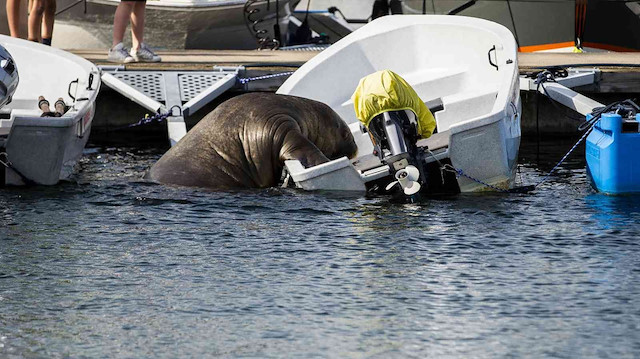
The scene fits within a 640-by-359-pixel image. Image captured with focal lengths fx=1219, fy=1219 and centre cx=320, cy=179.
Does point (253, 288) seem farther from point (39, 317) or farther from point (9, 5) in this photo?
point (9, 5)

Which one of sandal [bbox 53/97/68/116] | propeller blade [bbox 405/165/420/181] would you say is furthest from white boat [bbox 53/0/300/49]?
propeller blade [bbox 405/165/420/181]

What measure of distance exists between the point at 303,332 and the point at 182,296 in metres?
0.88

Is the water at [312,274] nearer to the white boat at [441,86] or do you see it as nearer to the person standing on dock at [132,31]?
the white boat at [441,86]

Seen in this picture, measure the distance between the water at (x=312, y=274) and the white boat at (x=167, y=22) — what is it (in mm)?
9396

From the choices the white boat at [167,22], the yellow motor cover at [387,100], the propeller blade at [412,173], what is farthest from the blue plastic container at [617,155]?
the white boat at [167,22]

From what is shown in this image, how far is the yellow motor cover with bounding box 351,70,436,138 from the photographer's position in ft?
28.1

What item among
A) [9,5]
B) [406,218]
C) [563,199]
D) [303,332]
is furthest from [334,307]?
[9,5]

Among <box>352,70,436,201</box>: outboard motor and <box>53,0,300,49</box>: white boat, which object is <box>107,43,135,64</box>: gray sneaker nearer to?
<box>352,70,436,201</box>: outboard motor

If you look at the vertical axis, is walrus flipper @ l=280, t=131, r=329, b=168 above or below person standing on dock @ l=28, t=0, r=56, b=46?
below

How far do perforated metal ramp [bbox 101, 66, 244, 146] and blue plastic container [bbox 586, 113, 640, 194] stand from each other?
13.0ft

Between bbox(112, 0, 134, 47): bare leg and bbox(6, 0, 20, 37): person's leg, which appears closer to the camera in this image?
bbox(112, 0, 134, 47): bare leg

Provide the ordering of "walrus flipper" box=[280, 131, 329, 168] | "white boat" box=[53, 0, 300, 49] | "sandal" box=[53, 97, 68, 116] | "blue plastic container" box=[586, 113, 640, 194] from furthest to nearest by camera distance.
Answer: "white boat" box=[53, 0, 300, 49] < "sandal" box=[53, 97, 68, 116] < "walrus flipper" box=[280, 131, 329, 168] < "blue plastic container" box=[586, 113, 640, 194]

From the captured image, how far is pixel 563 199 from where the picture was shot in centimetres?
894

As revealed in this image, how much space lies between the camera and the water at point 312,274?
560 cm
